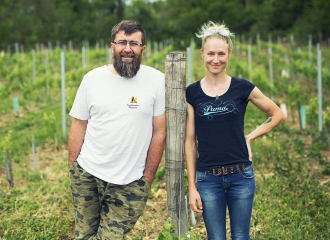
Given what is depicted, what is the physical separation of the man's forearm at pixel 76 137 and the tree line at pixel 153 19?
32997mm

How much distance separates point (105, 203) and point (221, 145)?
981mm

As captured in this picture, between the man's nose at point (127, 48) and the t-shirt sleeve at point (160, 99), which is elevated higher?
the man's nose at point (127, 48)

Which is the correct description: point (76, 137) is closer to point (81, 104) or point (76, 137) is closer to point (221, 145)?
point (81, 104)

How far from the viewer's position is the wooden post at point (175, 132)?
2.67 m

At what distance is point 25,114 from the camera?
1002cm

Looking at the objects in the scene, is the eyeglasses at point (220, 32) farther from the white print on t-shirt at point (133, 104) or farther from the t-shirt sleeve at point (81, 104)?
the t-shirt sleeve at point (81, 104)

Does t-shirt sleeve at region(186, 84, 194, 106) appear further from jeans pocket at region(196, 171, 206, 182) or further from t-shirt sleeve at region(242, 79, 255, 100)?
jeans pocket at region(196, 171, 206, 182)

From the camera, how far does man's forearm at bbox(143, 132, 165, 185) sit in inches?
108

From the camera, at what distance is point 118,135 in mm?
2646

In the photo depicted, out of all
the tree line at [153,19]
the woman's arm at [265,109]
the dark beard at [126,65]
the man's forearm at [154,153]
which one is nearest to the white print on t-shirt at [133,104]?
the dark beard at [126,65]

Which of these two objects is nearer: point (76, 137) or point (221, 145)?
point (221, 145)

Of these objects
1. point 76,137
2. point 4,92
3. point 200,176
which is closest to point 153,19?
point 4,92

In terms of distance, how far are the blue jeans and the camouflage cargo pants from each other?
1.70ft

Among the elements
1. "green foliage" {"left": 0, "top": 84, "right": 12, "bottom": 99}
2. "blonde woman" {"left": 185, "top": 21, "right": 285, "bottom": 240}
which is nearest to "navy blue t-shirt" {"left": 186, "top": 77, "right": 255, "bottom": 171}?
"blonde woman" {"left": 185, "top": 21, "right": 285, "bottom": 240}
